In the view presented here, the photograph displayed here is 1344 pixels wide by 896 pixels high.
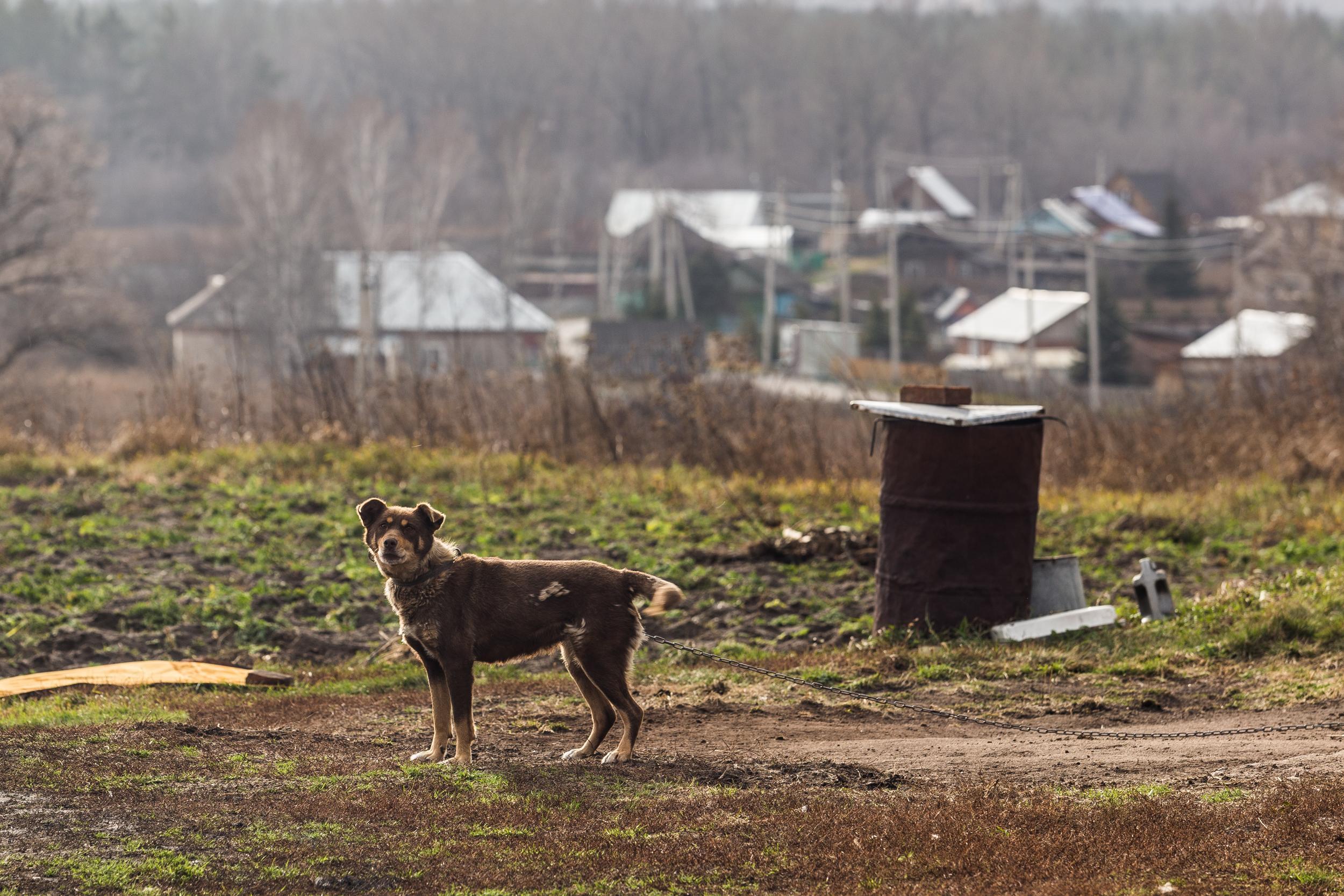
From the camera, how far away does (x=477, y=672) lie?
10.2 m

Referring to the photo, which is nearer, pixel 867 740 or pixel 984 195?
pixel 867 740

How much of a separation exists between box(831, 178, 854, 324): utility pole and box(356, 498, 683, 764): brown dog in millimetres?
51063

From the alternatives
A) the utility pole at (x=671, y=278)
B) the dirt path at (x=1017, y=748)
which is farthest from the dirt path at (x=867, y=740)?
the utility pole at (x=671, y=278)

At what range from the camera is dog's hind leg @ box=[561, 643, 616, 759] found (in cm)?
720

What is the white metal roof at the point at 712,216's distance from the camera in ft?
267

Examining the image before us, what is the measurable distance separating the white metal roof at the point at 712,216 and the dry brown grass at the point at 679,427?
53.3 meters

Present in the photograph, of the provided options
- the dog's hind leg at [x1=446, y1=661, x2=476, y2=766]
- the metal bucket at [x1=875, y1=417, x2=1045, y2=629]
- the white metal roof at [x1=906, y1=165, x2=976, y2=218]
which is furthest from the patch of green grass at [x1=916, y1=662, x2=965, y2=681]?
the white metal roof at [x1=906, y1=165, x2=976, y2=218]

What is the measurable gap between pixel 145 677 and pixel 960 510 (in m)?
5.41

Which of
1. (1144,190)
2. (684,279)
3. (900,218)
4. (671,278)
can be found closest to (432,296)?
(671,278)

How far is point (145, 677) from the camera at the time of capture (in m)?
9.50

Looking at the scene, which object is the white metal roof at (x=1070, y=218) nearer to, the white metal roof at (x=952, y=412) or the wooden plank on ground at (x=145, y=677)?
the white metal roof at (x=952, y=412)

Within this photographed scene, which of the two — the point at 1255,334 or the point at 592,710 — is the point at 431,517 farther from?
the point at 1255,334

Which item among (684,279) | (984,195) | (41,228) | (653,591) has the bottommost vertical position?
(653,591)

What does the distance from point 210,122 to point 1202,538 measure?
10337 cm
